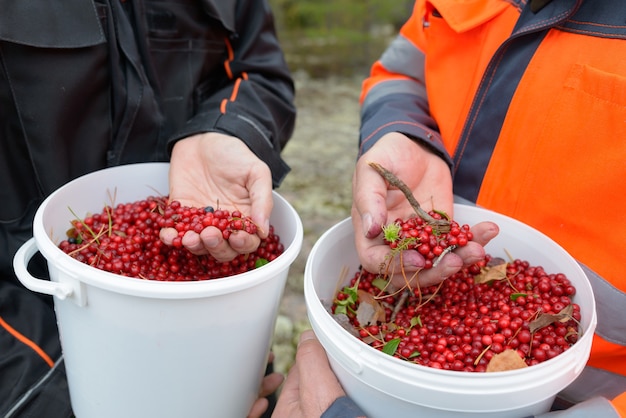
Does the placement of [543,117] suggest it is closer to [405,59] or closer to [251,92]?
[405,59]

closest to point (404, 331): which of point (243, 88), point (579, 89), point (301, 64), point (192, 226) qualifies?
point (192, 226)

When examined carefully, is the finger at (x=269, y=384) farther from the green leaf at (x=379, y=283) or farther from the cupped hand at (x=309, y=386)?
the green leaf at (x=379, y=283)

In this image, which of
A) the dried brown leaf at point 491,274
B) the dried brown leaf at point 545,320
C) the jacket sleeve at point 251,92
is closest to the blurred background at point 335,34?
the jacket sleeve at point 251,92

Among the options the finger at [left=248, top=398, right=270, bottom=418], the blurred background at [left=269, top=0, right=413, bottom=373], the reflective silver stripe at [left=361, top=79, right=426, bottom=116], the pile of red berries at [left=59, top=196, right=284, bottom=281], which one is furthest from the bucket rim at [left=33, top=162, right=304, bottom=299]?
the blurred background at [left=269, top=0, right=413, bottom=373]

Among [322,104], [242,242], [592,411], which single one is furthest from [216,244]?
[322,104]

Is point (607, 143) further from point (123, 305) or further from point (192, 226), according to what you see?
point (123, 305)

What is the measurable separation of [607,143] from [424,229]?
1.34ft

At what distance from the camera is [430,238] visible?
3.55ft

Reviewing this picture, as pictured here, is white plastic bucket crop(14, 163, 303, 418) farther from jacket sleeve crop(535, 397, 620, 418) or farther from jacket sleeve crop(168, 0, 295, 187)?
jacket sleeve crop(535, 397, 620, 418)

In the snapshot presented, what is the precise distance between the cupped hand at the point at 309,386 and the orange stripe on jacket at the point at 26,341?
528 mm

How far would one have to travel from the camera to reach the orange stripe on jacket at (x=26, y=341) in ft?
3.56

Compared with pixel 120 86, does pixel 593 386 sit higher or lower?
lower

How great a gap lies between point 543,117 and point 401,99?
1.47ft

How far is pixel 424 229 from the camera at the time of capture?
1104mm
